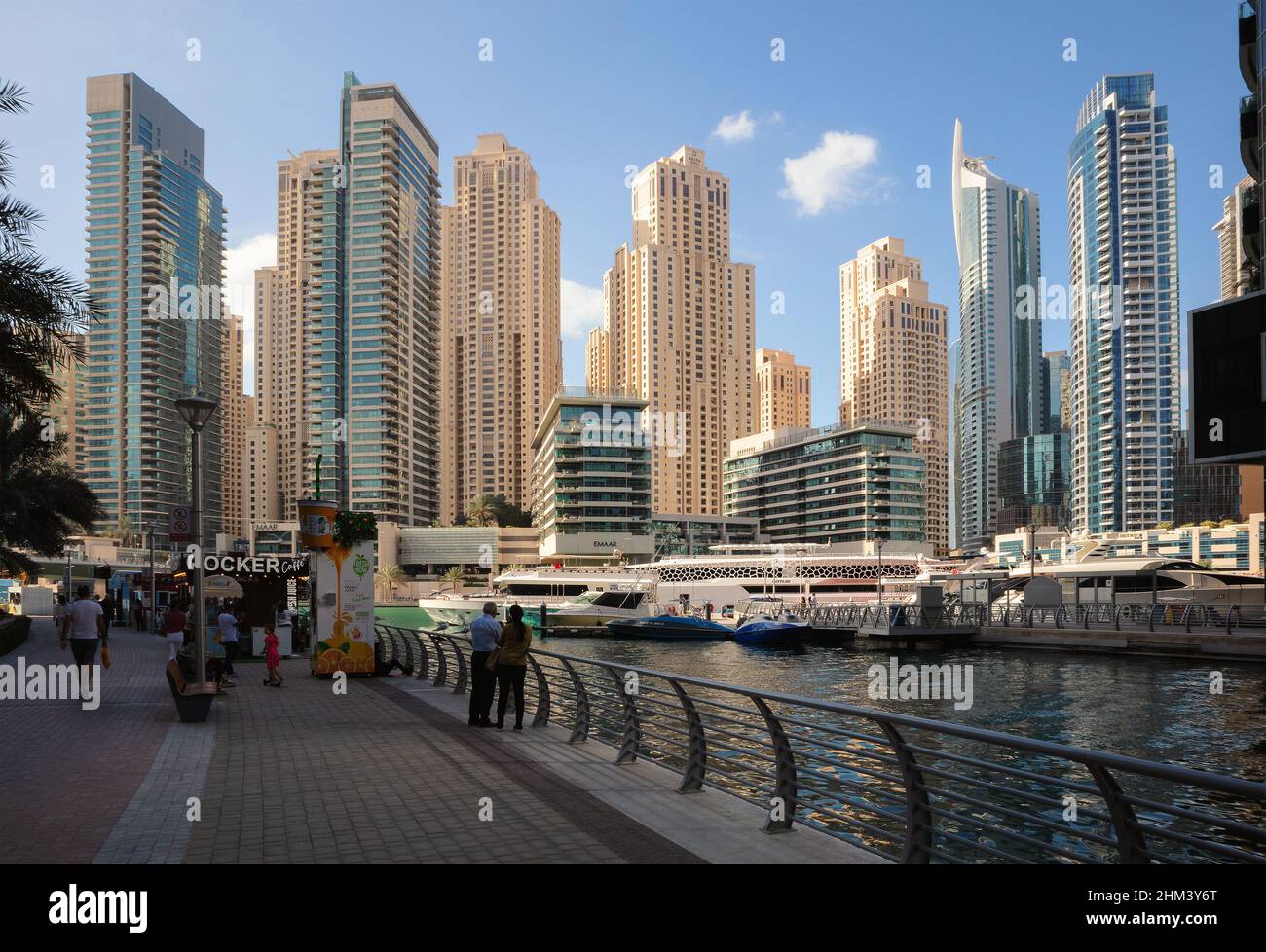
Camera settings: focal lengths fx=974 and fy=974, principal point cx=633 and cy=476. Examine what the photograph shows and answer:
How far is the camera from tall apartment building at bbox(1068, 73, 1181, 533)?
523ft

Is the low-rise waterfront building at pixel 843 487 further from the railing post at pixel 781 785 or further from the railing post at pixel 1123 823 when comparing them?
the railing post at pixel 1123 823

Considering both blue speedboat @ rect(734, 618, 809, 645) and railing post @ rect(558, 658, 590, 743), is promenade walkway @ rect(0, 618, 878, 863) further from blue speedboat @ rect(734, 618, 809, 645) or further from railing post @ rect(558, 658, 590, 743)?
blue speedboat @ rect(734, 618, 809, 645)

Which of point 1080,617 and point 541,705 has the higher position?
point 541,705

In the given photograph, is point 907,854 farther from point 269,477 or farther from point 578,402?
point 269,477

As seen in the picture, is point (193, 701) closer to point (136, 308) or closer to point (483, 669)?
point (483, 669)

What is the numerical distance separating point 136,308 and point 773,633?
136 m

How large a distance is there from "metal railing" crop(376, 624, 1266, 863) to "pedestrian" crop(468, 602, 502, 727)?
0.80m

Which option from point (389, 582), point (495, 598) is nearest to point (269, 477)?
point (389, 582)

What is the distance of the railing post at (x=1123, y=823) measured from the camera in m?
5.20

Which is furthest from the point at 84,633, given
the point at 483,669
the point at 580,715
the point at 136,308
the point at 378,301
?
the point at 136,308

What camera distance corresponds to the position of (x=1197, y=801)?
14820 millimetres

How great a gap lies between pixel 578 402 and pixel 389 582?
125ft

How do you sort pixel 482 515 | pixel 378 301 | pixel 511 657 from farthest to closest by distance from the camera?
1. pixel 482 515
2. pixel 378 301
3. pixel 511 657

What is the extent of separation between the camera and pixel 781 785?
8.17 m
